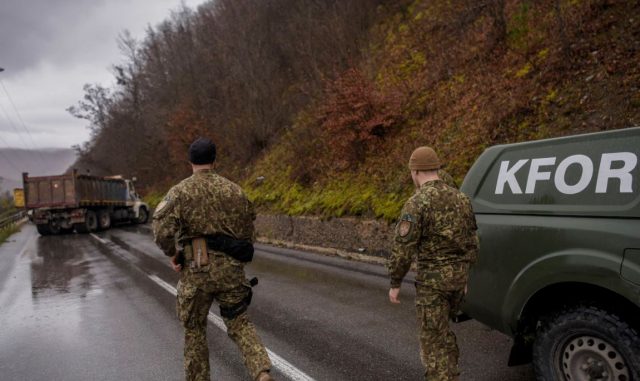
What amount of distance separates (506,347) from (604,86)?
6.29m

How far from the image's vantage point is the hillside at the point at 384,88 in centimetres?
912

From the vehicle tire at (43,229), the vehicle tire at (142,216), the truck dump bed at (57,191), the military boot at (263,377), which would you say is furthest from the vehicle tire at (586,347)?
the vehicle tire at (142,216)

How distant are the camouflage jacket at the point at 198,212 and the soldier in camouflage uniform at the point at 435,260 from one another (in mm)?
1363

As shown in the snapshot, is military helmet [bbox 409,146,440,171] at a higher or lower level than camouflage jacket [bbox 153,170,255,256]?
higher

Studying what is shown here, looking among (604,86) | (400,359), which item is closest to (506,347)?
(400,359)

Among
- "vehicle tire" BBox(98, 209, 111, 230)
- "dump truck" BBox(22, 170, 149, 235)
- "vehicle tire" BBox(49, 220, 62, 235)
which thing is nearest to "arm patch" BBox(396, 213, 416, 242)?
"dump truck" BBox(22, 170, 149, 235)

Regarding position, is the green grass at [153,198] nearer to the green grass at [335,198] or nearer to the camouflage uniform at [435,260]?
the green grass at [335,198]

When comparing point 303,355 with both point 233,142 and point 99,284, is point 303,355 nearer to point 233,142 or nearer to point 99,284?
point 99,284

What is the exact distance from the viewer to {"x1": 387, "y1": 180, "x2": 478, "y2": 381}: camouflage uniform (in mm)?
3186

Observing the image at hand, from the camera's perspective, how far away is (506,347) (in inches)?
173

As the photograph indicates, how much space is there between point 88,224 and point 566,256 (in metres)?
23.8

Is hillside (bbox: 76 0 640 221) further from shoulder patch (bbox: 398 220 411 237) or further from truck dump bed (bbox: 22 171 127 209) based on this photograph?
truck dump bed (bbox: 22 171 127 209)

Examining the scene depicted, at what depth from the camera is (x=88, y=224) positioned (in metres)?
22.5

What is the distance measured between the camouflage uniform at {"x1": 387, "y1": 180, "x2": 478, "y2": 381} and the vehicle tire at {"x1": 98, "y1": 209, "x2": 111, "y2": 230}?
2404 centimetres
